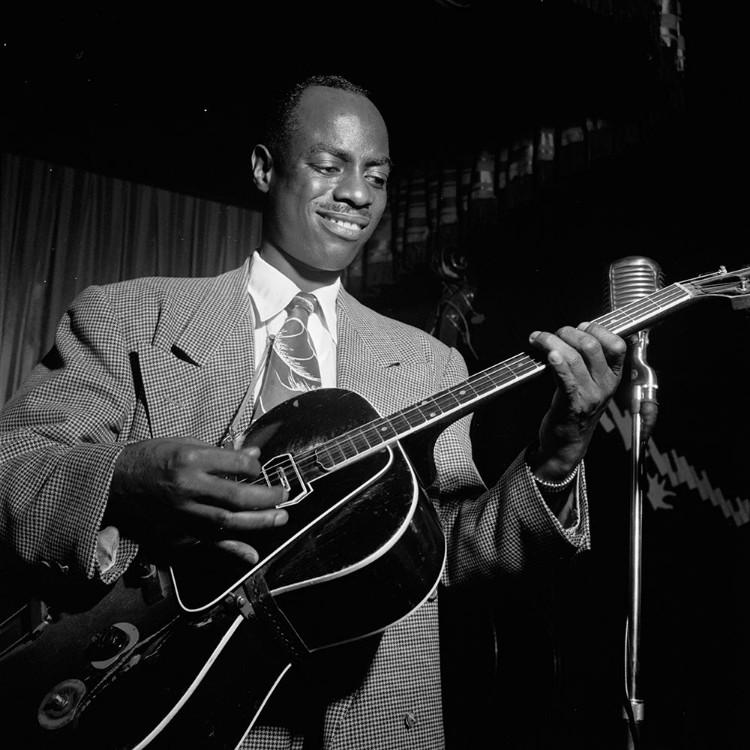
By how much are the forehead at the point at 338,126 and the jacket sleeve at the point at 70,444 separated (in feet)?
2.76

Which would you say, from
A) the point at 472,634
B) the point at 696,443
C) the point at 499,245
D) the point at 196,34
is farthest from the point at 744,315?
the point at 196,34

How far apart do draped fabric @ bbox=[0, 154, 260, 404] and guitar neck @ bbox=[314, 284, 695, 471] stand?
3.71 meters

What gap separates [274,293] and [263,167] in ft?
1.81

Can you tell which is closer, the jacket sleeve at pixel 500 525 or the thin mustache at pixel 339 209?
the jacket sleeve at pixel 500 525

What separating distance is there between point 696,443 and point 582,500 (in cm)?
171

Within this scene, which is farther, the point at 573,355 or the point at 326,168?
the point at 326,168

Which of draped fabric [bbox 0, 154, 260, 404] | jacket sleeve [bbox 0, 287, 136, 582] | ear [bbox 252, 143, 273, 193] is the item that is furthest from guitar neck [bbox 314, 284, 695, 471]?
draped fabric [bbox 0, 154, 260, 404]

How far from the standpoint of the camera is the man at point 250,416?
1.30 meters

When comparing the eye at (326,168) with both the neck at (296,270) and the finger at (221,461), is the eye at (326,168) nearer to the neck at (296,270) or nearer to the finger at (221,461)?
the neck at (296,270)

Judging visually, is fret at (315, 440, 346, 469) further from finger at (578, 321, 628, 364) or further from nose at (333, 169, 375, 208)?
nose at (333, 169, 375, 208)

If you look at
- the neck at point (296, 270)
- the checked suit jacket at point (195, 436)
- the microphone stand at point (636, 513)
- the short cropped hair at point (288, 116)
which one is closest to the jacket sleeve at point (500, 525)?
the checked suit jacket at point (195, 436)

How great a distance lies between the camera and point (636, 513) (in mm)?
1556

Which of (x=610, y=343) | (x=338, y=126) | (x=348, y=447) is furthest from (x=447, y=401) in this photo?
(x=338, y=126)

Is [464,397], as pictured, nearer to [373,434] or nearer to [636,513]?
[373,434]
